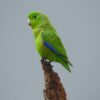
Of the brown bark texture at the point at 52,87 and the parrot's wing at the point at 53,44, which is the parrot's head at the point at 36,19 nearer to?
the parrot's wing at the point at 53,44

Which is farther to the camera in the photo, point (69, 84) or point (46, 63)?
point (69, 84)

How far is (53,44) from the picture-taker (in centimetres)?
135

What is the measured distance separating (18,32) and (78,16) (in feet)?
1.19

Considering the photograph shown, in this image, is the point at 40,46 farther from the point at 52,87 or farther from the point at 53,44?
the point at 52,87

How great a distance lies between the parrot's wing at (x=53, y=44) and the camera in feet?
4.40

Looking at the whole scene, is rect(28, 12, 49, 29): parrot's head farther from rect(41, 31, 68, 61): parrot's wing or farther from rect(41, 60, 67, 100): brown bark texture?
rect(41, 60, 67, 100): brown bark texture

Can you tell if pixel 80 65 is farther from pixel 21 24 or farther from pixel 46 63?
pixel 46 63

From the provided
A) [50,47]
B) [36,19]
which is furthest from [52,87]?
[36,19]

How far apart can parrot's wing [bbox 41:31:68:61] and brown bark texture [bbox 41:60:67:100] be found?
77 millimetres

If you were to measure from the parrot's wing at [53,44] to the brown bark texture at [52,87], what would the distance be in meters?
0.08

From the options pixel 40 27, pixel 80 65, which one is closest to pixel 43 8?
pixel 80 65

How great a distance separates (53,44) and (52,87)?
0.54 feet

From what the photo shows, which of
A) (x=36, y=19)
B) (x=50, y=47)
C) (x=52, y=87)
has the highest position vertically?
(x=36, y=19)

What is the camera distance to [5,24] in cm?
244
